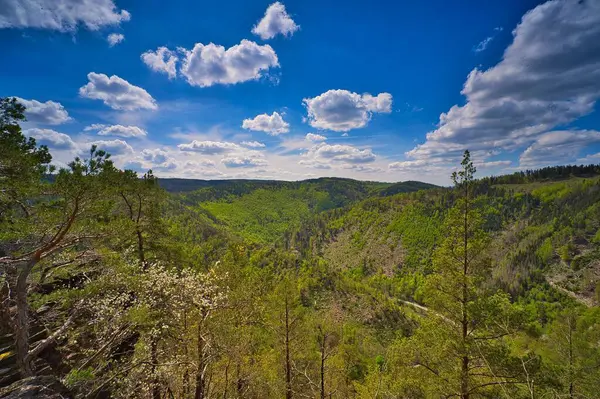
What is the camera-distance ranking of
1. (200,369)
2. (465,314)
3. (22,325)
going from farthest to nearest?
1. (200,369)
2. (465,314)
3. (22,325)

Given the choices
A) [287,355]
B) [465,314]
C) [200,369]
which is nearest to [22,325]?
[200,369]

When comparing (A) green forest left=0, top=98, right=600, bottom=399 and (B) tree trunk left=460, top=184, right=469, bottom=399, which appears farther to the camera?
(B) tree trunk left=460, top=184, right=469, bottom=399

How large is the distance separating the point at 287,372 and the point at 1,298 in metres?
14.7

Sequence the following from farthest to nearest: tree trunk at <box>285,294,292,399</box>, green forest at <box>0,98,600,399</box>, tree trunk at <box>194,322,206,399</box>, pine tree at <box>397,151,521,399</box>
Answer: tree trunk at <box>285,294,292,399</box> → tree trunk at <box>194,322,206,399</box> → pine tree at <box>397,151,521,399</box> → green forest at <box>0,98,600,399</box>

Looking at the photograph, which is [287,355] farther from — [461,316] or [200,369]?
[461,316]

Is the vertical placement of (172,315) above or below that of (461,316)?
below

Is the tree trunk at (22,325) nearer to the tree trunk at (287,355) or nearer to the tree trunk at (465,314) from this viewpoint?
the tree trunk at (287,355)

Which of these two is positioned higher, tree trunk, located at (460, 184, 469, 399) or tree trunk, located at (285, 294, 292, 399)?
tree trunk, located at (460, 184, 469, 399)

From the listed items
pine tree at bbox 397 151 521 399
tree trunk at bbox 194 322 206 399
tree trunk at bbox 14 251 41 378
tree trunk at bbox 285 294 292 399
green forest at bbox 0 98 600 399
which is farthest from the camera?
tree trunk at bbox 285 294 292 399

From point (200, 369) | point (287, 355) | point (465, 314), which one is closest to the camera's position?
point (465, 314)

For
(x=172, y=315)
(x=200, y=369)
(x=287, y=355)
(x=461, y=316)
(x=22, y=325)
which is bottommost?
(x=287, y=355)

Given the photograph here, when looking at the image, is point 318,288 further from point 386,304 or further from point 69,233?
point 69,233

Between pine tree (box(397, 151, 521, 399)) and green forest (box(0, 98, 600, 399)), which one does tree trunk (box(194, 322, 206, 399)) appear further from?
pine tree (box(397, 151, 521, 399))

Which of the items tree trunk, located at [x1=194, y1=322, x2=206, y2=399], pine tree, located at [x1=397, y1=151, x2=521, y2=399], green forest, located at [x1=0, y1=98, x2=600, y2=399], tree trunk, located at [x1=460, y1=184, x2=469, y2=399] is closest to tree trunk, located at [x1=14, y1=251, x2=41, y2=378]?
green forest, located at [x1=0, y1=98, x2=600, y2=399]
